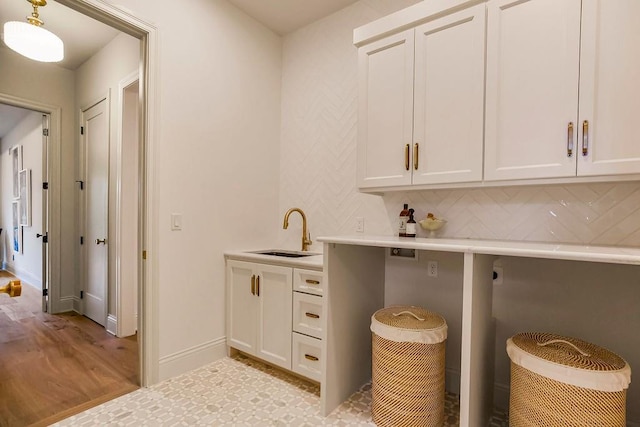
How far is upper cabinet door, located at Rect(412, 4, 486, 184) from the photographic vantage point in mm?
1703

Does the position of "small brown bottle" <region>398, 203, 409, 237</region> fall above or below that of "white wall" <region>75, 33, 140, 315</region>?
below

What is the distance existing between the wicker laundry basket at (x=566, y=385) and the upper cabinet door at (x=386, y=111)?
1.08 metres

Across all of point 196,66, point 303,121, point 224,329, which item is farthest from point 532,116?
point 224,329

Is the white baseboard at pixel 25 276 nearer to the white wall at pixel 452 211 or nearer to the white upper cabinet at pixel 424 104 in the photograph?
the white wall at pixel 452 211

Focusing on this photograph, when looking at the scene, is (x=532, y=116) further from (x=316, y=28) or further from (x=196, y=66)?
(x=196, y=66)

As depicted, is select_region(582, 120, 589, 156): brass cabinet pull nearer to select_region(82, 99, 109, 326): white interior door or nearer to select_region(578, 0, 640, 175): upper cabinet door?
select_region(578, 0, 640, 175): upper cabinet door

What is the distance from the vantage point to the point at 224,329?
8.55 feet

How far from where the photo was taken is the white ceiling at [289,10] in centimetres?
261

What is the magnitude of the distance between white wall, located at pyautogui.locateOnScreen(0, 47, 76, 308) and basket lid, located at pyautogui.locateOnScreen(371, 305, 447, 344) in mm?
Result: 3779

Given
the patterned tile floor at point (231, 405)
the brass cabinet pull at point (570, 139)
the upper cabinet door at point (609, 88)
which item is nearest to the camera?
the upper cabinet door at point (609, 88)

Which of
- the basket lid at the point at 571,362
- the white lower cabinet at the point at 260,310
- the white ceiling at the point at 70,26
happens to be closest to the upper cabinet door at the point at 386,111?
the white lower cabinet at the point at 260,310

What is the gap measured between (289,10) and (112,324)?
333cm

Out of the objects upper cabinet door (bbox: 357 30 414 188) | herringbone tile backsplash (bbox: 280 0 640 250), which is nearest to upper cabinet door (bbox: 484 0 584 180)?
herringbone tile backsplash (bbox: 280 0 640 250)

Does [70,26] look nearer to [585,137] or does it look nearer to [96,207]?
[96,207]
